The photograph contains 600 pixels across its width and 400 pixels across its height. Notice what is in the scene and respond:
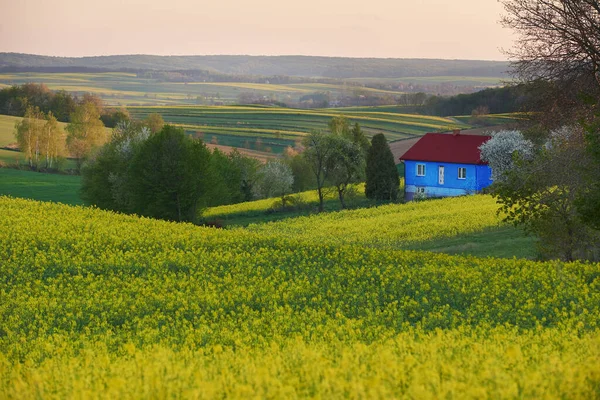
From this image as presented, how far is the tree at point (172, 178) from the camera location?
61.2 meters

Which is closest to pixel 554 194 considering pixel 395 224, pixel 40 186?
pixel 395 224

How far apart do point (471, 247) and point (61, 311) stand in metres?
23.5

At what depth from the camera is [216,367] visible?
34.2 ft

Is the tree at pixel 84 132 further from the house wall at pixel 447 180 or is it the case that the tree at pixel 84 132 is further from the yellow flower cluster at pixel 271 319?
the yellow flower cluster at pixel 271 319

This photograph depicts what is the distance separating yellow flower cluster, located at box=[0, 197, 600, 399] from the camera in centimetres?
890

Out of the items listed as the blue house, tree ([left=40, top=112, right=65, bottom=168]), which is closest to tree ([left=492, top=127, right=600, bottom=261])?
the blue house

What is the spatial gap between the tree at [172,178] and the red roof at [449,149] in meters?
28.8

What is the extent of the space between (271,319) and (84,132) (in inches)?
4425

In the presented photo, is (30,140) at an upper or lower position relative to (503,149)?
upper

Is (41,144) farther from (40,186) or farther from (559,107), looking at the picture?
(559,107)

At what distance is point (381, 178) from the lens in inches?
3086

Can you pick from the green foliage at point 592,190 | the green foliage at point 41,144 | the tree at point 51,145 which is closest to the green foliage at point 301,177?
the green foliage at point 41,144

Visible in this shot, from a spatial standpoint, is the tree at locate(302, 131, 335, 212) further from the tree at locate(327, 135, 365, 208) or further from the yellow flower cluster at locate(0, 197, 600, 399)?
the yellow flower cluster at locate(0, 197, 600, 399)

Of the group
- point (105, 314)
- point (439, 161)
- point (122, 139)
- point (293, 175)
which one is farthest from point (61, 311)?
point (293, 175)
